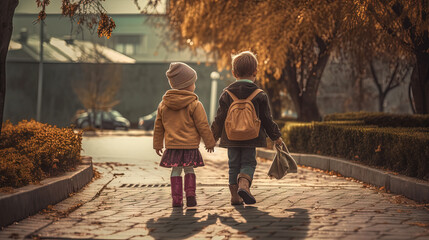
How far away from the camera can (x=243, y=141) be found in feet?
23.4

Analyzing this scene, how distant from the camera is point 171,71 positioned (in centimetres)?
718

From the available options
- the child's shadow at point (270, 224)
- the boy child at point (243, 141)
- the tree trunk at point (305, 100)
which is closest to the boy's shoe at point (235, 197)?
the boy child at point (243, 141)

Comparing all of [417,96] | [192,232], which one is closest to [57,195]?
[192,232]

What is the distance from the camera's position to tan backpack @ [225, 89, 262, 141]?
693cm

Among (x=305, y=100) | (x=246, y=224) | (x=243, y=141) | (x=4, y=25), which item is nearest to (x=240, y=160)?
(x=243, y=141)

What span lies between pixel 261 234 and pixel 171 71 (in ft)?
7.94

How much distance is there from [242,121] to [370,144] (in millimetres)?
3871

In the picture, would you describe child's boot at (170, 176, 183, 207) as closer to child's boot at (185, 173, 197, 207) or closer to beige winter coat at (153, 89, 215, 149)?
child's boot at (185, 173, 197, 207)

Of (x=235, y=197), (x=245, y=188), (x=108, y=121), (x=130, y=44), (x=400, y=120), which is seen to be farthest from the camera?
(x=130, y=44)

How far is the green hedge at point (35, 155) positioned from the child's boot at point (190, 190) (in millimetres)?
1605

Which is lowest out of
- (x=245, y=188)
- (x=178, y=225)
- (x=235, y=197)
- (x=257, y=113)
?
(x=178, y=225)

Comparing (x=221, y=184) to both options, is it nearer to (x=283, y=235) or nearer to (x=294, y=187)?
(x=294, y=187)

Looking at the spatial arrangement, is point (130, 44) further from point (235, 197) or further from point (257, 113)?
point (235, 197)

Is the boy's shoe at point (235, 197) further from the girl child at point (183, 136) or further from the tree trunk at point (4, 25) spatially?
the tree trunk at point (4, 25)
